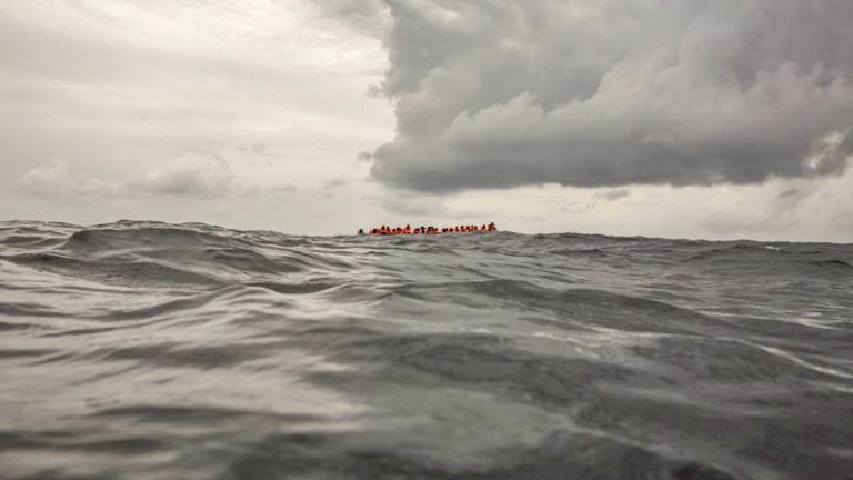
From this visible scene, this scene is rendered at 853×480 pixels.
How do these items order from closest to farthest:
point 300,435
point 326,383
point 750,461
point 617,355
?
point 300,435
point 750,461
point 326,383
point 617,355

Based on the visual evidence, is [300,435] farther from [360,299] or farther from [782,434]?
[360,299]

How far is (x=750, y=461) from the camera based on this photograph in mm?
3303

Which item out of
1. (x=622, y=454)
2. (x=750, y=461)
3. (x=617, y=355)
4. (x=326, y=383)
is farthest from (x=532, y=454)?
(x=617, y=355)

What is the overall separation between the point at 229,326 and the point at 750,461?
4.53 meters

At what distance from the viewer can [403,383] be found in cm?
415

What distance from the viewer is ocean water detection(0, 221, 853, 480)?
2893 millimetres

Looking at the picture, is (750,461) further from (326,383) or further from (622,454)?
(326,383)

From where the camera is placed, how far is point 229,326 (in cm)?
577

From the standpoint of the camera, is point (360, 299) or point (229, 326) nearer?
point (229, 326)

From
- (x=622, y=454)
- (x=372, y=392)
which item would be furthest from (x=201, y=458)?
(x=622, y=454)

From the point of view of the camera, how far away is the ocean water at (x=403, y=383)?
289cm

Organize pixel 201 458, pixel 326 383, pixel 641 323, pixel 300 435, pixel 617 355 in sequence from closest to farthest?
pixel 201 458 < pixel 300 435 < pixel 326 383 < pixel 617 355 < pixel 641 323

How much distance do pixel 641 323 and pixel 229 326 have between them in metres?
4.91

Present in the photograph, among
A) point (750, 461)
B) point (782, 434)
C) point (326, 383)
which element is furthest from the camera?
point (326, 383)
